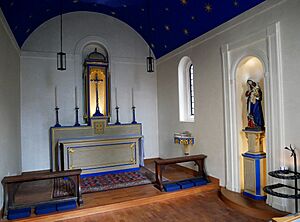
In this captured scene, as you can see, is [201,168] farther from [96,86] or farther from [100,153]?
[96,86]

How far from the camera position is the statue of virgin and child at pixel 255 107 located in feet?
13.4

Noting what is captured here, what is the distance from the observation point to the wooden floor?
3.66 meters

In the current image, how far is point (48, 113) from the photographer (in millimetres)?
6289

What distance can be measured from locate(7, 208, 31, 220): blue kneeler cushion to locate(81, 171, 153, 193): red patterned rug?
1144 millimetres

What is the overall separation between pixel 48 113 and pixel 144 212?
3.87 m

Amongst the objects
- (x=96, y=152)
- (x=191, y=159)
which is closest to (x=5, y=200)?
(x=96, y=152)

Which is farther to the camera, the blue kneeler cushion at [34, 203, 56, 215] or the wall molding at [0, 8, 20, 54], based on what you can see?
the wall molding at [0, 8, 20, 54]

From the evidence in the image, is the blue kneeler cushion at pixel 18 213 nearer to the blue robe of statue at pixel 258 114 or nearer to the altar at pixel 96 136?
the altar at pixel 96 136

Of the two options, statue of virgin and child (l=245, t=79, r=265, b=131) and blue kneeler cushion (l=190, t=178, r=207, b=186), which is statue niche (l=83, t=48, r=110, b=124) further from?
statue of virgin and child (l=245, t=79, r=265, b=131)

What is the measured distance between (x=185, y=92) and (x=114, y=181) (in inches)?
114

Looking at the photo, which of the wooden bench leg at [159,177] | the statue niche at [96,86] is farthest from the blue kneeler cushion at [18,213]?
Answer: the statue niche at [96,86]

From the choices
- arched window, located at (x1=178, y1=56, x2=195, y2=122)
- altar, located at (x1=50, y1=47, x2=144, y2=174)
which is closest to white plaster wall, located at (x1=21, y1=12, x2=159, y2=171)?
altar, located at (x1=50, y1=47, x2=144, y2=174)

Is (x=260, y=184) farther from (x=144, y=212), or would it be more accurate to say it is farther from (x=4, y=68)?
(x=4, y=68)

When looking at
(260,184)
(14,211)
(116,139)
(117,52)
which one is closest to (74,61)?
(117,52)
